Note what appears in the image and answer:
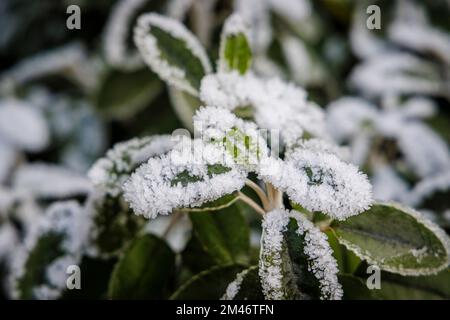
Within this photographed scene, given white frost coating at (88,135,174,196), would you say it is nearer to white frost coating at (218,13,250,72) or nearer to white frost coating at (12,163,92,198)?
white frost coating at (218,13,250,72)

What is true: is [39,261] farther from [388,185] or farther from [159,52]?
[388,185]

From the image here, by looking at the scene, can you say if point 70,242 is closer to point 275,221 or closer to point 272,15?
point 275,221

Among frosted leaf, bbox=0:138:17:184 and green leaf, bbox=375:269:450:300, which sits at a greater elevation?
frosted leaf, bbox=0:138:17:184

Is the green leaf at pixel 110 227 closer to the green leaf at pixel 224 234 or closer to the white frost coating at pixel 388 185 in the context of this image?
the green leaf at pixel 224 234

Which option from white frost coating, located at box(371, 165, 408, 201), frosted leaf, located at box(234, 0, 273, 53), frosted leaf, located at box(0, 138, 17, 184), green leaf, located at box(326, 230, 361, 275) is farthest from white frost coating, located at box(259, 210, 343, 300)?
frosted leaf, located at box(0, 138, 17, 184)

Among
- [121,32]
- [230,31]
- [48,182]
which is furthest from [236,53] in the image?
[48,182]

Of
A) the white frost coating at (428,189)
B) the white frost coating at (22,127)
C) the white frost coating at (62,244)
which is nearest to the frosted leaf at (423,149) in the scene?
the white frost coating at (428,189)

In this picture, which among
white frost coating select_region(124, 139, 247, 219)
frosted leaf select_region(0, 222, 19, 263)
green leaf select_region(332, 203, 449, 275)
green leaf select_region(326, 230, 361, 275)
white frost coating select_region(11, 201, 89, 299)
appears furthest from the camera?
frosted leaf select_region(0, 222, 19, 263)

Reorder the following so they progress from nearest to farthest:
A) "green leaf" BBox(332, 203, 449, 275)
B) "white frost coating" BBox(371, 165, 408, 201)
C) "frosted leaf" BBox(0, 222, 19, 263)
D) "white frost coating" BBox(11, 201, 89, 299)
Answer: "green leaf" BBox(332, 203, 449, 275) → "white frost coating" BBox(11, 201, 89, 299) → "white frost coating" BBox(371, 165, 408, 201) → "frosted leaf" BBox(0, 222, 19, 263)
